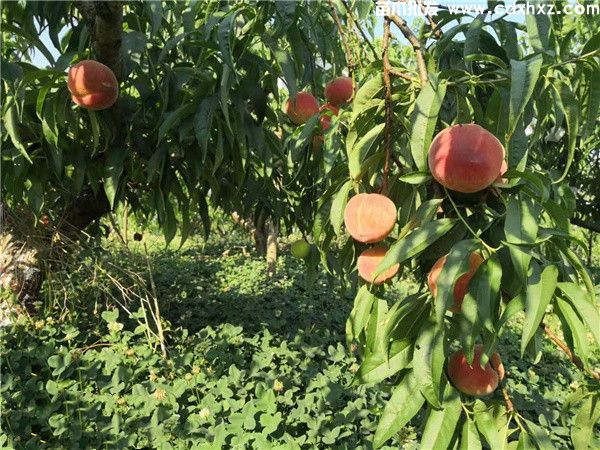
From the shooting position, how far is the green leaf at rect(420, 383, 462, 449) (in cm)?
63

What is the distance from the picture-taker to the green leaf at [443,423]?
634 mm

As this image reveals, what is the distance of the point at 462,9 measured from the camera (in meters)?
0.96

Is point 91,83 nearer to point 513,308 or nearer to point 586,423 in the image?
point 513,308

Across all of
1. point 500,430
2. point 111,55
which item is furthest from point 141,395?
point 500,430

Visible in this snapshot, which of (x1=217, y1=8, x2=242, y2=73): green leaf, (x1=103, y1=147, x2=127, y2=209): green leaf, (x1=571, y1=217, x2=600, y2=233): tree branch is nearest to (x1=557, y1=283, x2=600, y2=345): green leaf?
(x1=217, y1=8, x2=242, y2=73): green leaf

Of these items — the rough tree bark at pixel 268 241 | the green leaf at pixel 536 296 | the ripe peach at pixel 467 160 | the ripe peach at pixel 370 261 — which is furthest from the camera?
the rough tree bark at pixel 268 241

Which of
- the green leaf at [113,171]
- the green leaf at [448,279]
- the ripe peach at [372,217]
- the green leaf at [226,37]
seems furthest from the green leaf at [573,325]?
the green leaf at [113,171]

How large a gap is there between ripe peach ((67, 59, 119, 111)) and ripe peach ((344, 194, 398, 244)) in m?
0.77

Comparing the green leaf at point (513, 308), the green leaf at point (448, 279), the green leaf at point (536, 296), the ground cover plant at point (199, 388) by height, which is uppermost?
the green leaf at point (448, 279)

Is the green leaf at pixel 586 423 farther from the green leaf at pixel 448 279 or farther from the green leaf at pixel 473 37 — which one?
the green leaf at pixel 473 37

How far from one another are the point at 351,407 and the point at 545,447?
1.07m

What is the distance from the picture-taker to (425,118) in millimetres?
618

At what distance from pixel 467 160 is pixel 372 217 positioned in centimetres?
15

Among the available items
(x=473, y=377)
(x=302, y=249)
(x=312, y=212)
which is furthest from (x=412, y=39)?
(x=312, y=212)
